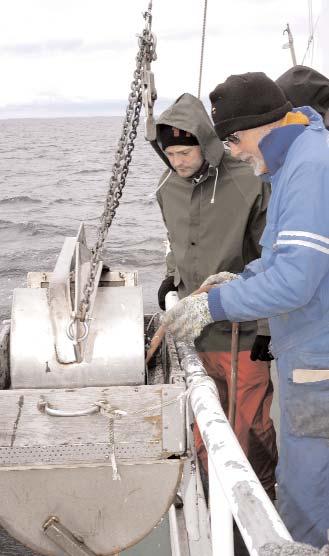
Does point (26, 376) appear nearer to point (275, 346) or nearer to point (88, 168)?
point (275, 346)

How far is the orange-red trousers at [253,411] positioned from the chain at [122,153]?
41.4 inches

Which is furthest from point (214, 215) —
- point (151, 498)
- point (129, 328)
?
point (151, 498)

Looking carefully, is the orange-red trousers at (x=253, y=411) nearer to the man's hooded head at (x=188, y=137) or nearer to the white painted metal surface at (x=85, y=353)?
the white painted metal surface at (x=85, y=353)

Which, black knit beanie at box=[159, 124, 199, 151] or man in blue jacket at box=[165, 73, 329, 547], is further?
black knit beanie at box=[159, 124, 199, 151]

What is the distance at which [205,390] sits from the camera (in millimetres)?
2121

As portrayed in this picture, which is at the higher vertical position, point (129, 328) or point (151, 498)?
point (129, 328)

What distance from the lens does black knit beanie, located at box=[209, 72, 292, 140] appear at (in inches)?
91.0

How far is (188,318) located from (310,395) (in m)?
0.61

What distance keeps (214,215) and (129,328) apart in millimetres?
805

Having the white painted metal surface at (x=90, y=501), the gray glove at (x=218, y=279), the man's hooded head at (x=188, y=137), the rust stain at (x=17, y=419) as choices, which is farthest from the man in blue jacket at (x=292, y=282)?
the rust stain at (x=17, y=419)

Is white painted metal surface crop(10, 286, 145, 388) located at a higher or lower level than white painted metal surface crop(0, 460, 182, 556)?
higher

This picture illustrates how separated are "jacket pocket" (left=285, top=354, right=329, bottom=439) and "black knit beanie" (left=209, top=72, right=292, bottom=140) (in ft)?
2.85

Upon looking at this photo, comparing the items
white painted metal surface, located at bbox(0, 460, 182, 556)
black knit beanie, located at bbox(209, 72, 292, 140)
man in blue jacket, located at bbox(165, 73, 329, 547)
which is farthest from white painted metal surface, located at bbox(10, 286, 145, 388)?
black knit beanie, located at bbox(209, 72, 292, 140)

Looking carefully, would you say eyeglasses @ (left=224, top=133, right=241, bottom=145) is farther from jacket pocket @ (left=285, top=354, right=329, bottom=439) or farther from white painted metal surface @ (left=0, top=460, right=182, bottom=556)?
white painted metal surface @ (left=0, top=460, right=182, bottom=556)
